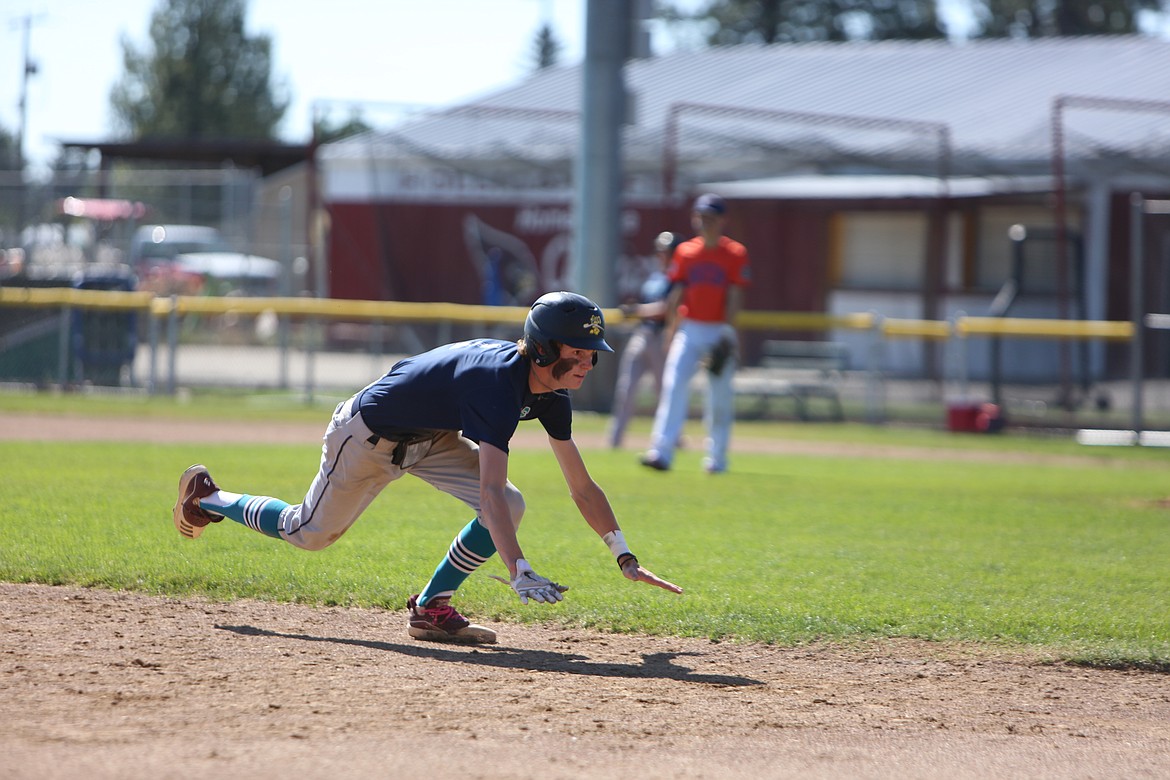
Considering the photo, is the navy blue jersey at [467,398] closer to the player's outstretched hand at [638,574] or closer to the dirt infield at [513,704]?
the player's outstretched hand at [638,574]

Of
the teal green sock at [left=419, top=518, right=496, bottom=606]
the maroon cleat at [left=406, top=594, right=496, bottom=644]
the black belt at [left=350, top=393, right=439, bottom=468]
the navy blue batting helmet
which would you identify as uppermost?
the navy blue batting helmet

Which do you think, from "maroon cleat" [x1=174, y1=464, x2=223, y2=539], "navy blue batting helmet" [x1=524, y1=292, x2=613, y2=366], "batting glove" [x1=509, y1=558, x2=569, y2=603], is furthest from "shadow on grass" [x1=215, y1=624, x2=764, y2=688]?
"navy blue batting helmet" [x1=524, y1=292, x2=613, y2=366]

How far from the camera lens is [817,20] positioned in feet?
202

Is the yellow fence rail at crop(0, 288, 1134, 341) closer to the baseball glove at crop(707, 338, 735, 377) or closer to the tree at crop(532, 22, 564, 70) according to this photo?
the baseball glove at crop(707, 338, 735, 377)

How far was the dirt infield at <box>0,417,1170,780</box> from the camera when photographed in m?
4.23

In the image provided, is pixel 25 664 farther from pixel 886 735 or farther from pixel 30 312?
pixel 30 312

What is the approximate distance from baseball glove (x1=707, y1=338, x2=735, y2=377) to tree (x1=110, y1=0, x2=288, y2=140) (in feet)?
177

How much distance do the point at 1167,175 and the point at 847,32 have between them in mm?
41868

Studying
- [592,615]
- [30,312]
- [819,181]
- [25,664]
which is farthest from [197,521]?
[819,181]

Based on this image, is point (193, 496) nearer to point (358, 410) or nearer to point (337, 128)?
point (358, 410)

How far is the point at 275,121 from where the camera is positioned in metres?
65.9

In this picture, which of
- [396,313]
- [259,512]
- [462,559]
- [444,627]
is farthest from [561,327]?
[396,313]

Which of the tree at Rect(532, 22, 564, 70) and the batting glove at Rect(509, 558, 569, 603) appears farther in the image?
the tree at Rect(532, 22, 564, 70)

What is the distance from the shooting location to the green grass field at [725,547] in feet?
21.4
